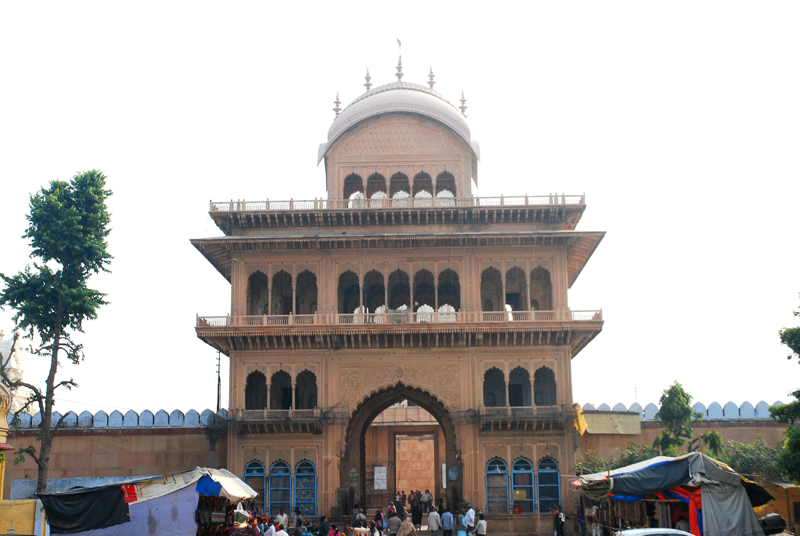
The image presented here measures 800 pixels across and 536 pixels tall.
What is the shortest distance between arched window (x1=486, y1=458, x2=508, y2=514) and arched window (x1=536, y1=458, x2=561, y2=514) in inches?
45.5

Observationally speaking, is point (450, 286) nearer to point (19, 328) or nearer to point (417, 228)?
point (417, 228)

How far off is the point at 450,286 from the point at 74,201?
14163 mm

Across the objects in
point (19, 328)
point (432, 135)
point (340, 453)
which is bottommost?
point (340, 453)

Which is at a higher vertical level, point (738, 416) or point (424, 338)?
point (424, 338)

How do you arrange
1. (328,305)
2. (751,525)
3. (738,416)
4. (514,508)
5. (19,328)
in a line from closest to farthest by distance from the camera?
(751,525), (19,328), (514,508), (328,305), (738,416)

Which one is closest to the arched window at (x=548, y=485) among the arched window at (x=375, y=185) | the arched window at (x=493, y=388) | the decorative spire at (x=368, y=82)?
the arched window at (x=493, y=388)

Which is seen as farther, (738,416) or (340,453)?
(738,416)

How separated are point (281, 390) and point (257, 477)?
3635mm

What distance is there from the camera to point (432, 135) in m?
31.7

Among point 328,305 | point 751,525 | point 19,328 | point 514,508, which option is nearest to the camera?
point 751,525

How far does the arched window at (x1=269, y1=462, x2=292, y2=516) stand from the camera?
87.8 feet

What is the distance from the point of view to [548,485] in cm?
2688

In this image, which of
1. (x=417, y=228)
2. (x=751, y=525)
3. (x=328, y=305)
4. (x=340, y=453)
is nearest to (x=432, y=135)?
(x=417, y=228)

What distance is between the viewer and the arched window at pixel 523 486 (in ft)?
87.5
